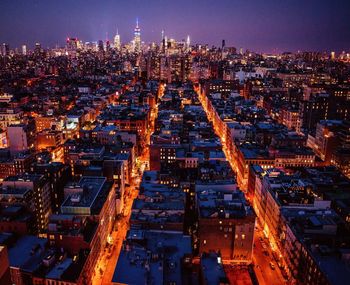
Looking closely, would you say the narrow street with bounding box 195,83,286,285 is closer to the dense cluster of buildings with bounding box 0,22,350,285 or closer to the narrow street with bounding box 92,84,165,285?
the dense cluster of buildings with bounding box 0,22,350,285

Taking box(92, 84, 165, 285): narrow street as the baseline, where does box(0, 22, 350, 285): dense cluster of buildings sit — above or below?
above

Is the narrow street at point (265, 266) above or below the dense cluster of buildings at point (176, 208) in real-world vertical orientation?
below

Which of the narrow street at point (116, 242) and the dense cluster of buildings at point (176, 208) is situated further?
the narrow street at point (116, 242)

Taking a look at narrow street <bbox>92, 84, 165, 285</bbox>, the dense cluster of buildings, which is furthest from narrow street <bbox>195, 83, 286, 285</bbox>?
narrow street <bbox>92, 84, 165, 285</bbox>

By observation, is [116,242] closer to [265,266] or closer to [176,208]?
[176,208]

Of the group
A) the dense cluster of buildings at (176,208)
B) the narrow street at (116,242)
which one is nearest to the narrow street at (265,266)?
the dense cluster of buildings at (176,208)

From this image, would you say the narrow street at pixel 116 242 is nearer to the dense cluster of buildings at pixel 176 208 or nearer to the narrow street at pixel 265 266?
the dense cluster of buildings at pixel 176 208

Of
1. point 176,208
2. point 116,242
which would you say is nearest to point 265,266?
point 176,208

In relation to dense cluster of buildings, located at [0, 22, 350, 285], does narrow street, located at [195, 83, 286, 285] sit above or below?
below

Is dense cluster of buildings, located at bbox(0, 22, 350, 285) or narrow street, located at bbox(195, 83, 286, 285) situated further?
narrow street, located at bbox(195, 83, 286, 285)

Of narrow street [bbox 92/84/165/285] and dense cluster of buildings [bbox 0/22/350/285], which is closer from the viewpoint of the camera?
dense cluster of buildings [bbox 0/22/350/285]

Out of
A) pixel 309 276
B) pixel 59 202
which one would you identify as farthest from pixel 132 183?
pixel 309 276
